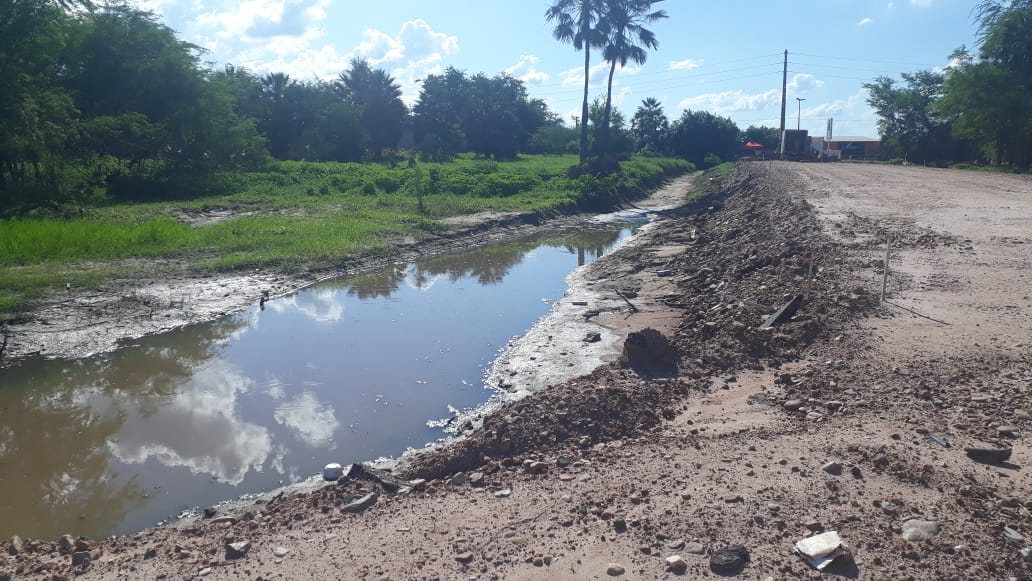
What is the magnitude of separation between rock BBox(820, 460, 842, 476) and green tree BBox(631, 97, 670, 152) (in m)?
68.2

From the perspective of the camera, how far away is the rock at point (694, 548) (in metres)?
3.83

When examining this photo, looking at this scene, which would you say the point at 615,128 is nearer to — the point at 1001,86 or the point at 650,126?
the point at 650,126

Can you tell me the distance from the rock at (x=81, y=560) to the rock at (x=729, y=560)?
3.84 m

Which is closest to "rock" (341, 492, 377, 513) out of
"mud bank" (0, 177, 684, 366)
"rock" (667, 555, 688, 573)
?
"rock" (667, 555, 688, 573)

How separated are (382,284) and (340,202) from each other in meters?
10.9

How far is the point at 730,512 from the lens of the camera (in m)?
4.20

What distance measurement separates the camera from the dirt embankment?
153 inches

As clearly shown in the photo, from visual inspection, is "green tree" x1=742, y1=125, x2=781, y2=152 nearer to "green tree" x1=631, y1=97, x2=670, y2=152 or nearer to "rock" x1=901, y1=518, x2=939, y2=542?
"green tree" x1=631, y1=97, x2=670, y2=152

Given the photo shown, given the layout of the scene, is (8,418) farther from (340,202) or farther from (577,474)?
(340,202)

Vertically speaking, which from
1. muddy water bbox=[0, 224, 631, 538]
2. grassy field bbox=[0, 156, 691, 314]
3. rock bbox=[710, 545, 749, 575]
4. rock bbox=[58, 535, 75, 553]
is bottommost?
muddy water bbox=[0, 224, 631, 538]

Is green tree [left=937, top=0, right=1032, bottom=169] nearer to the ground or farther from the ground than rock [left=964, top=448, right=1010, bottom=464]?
farther from the ground

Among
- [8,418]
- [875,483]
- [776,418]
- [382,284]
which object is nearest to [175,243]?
[382,284]

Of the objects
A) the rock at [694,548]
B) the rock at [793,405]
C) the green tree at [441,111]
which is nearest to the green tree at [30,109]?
the rock at [793,405]

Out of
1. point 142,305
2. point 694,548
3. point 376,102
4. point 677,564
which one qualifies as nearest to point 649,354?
point 694,548
